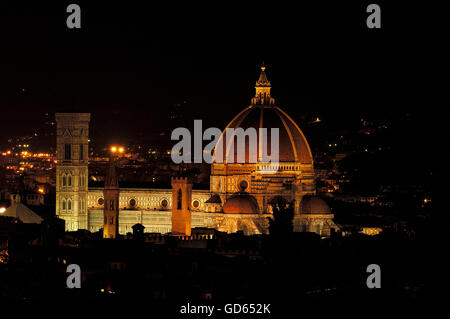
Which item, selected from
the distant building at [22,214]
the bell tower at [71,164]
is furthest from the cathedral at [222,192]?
the distant building at [22,214]

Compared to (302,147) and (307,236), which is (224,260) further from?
(302,147)

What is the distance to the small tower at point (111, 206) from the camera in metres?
111

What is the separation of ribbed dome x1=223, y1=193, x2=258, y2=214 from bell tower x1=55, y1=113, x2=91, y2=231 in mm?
14108

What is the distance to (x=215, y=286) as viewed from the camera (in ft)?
276

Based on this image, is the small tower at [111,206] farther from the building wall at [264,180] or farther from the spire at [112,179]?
the building wall at [264,180]

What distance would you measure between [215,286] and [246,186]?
3803 cm

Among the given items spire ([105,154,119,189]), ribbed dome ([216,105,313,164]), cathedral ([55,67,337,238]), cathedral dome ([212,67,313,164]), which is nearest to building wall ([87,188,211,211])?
cathedral ([55,67,337,238])

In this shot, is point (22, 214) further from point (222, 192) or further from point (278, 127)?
point (278, 127)

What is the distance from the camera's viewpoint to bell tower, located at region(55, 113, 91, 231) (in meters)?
125

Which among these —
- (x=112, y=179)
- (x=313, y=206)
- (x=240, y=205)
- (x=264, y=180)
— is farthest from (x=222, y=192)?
(x=112, y=179)

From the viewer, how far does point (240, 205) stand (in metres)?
114

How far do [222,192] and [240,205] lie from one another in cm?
799

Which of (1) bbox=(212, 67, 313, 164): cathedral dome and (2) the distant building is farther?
(1) bbox=(212, 67, 313, 164): cathedral dome

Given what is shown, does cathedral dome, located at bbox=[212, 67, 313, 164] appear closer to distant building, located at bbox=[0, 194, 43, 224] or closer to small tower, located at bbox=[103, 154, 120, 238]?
small tower, located at bbox=[103, 154, 120, 238]
